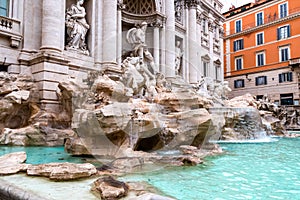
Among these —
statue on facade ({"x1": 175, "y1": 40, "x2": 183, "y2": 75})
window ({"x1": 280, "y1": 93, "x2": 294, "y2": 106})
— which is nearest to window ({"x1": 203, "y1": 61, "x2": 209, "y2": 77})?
statue on facade ({"x1": 175, "y1": 40, "x2": 183, "y2": 75})

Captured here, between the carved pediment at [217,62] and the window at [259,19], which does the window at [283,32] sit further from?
the carved pediment at [217,62]

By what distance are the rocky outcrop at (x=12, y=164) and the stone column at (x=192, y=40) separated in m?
13.9

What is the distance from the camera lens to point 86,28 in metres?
10.4

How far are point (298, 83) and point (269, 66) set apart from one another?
3.34 meters

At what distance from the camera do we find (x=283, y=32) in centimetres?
2309

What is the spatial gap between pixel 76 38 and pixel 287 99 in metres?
20.0

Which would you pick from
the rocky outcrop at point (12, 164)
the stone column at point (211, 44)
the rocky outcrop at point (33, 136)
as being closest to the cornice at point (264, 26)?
the stone column at point (211, 44)

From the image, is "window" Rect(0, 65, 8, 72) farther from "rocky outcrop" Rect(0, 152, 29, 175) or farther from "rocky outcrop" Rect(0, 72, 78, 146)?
"rocky outcrop" Rect(0, 152, 29, 175)

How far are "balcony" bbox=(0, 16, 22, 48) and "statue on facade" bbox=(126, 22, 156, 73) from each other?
534 centimetres

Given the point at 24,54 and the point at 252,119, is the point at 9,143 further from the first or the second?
the point at 252,119

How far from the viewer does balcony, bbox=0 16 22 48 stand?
26.8 feet

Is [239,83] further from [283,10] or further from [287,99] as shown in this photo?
[283,10]

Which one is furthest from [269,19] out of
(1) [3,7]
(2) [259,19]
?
(1) [3,7]

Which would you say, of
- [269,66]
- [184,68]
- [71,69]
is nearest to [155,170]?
[71,69]
